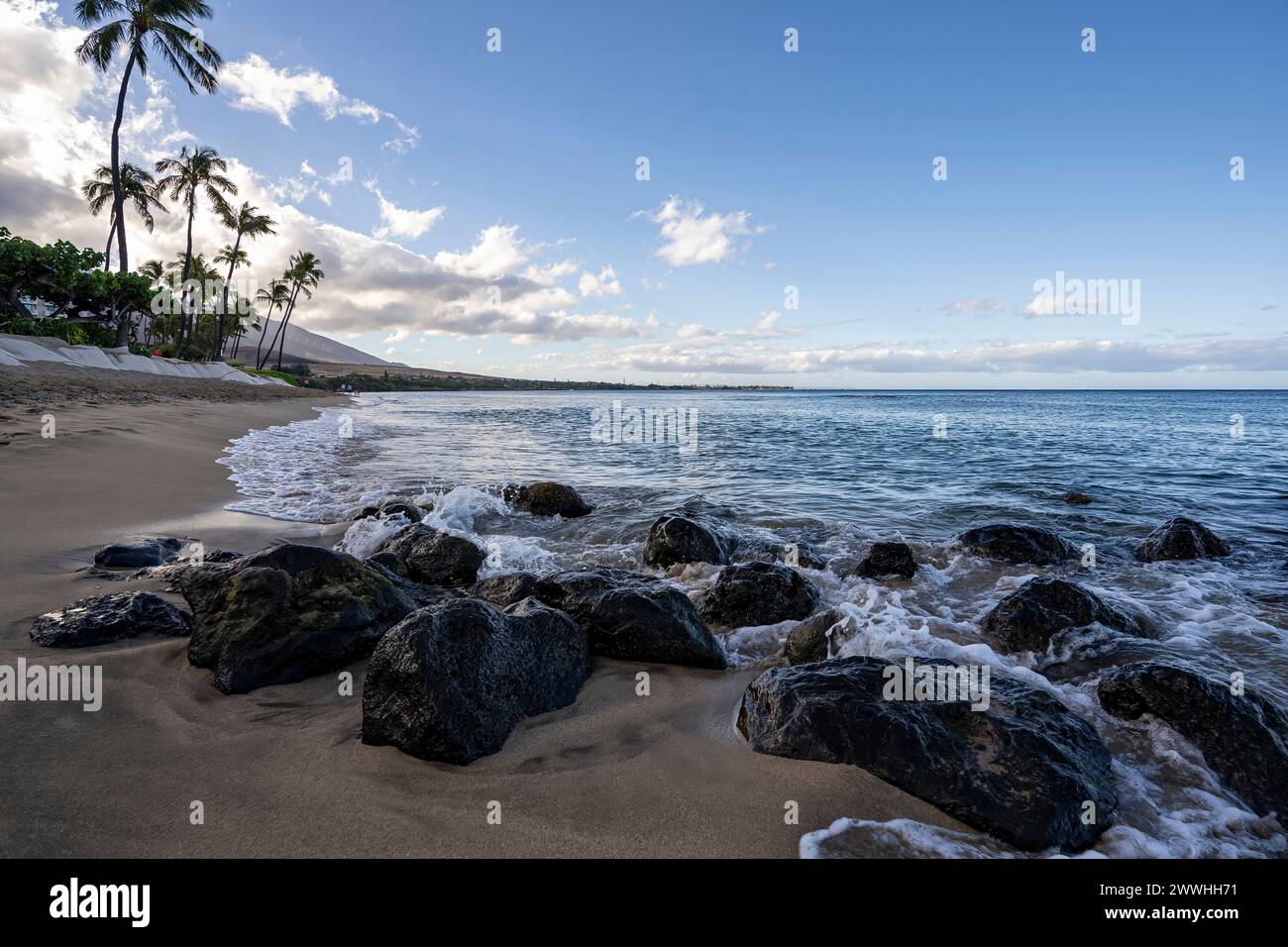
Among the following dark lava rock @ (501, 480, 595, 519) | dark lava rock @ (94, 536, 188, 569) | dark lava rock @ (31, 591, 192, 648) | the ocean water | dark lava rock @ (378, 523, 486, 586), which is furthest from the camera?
dark lava rock @ (501, 480, 595, 519)

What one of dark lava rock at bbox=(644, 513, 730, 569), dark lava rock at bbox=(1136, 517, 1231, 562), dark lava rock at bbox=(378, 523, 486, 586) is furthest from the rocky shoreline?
dark lava rock at bbox=(1136, 517, 1231, 562)

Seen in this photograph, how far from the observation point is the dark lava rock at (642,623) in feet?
15.7

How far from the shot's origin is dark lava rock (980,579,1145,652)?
5.38 m

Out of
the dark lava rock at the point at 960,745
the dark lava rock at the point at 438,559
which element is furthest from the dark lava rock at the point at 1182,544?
the dark lava rock at the point at 438,559

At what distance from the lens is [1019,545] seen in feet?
27.1

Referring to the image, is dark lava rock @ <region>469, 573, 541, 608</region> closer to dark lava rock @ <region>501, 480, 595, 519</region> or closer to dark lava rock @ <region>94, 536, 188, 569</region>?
dark lava rock @ <region>94, 536, 188, 569</region>

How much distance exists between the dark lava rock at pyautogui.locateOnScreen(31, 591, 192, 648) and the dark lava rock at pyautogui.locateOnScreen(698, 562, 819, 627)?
176 inches

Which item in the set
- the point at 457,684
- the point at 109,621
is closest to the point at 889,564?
the point at 457,684

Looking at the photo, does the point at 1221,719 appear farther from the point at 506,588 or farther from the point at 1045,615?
the point at 506,588
